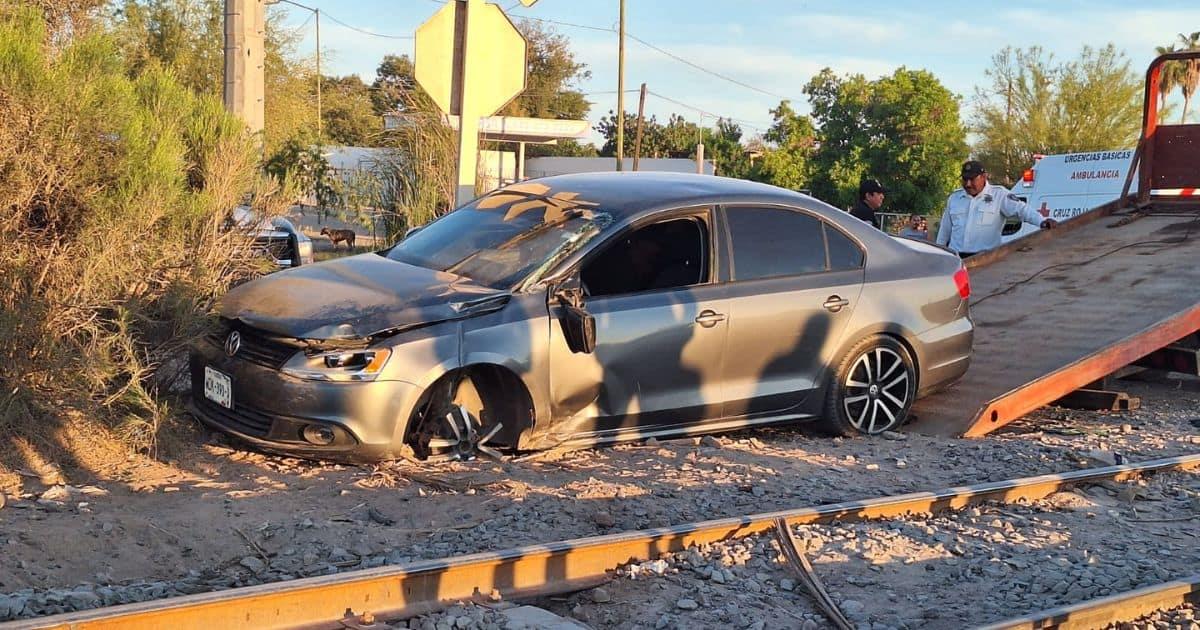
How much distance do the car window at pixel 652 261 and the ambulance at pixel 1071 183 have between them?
14.8m

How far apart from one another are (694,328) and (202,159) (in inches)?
122

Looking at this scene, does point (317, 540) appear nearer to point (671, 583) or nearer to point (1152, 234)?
point (671, 583)

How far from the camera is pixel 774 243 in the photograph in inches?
287

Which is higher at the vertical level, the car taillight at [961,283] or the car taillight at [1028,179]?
the car taillight at [1028,179]

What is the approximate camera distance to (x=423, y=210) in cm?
1262

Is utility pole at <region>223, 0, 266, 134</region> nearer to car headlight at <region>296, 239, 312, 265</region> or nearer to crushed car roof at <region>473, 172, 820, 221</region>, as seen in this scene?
car headlight at <region>296, 239, 312, 265</region>

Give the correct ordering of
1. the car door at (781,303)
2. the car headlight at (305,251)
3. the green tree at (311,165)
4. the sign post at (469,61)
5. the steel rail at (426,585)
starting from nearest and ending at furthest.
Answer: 1. the steel rail at (426,585)
2. the car door at (781,303)
3. the sign post at (469,61)
4. the car headlight at (305,251)
5. the green tree at (311,165)

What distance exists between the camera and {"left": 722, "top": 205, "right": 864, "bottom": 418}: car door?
6.99 m

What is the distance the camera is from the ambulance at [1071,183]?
2044 cm

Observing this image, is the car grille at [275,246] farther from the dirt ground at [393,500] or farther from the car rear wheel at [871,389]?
the car rear wheel at [871,389]

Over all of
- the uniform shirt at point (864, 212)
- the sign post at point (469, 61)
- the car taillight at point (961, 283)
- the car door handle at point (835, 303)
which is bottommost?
the car door handle at point (835, 303)

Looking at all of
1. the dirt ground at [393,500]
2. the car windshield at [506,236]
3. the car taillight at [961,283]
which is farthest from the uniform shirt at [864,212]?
the car windshield at [506,236]

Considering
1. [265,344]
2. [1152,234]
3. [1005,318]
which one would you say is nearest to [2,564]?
[265,344]

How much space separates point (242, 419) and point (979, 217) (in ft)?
24.0
